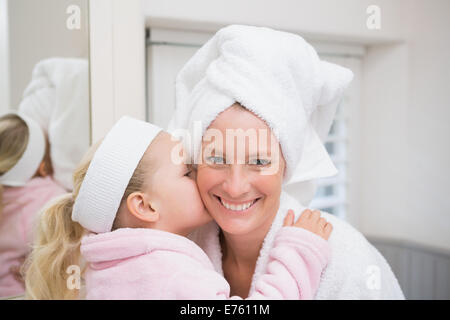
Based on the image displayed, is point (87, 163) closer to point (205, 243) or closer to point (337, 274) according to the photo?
point (205, 243)

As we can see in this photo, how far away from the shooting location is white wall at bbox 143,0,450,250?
722mm

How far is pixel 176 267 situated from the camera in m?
0.55

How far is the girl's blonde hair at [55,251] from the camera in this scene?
665 mm

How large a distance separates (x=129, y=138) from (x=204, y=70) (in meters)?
0.17

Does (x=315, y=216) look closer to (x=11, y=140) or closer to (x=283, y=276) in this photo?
(x=283, y=276)

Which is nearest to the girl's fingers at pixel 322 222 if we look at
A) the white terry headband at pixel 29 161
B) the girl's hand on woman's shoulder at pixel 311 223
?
the girl's hand on woman's shoulder at pixel 311 223

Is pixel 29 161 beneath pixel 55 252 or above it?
above

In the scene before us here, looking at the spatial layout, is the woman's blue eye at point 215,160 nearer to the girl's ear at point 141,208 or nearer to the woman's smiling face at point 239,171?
the woman's smiling face at point 239,171

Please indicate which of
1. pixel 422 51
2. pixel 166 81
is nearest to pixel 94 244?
pixel 166 81

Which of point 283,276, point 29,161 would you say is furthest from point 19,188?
point 283,276

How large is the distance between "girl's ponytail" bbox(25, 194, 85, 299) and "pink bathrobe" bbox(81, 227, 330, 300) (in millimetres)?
82

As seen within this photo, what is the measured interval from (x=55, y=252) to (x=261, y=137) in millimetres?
400

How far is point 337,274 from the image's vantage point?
2.03 ft

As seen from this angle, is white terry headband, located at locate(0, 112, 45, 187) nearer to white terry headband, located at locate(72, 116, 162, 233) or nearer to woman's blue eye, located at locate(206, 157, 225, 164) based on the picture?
white terry headband, located at locate(72, 116, 162, 233)
